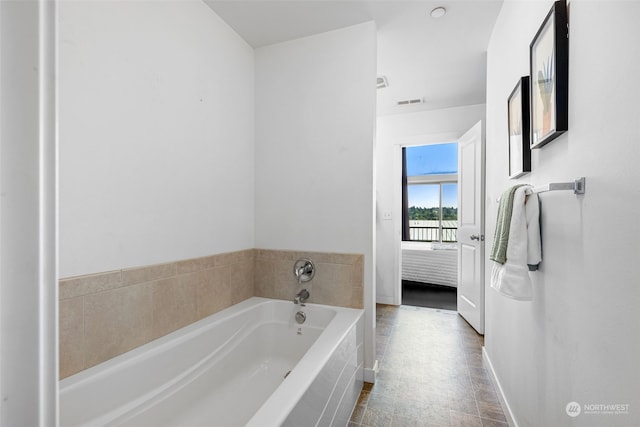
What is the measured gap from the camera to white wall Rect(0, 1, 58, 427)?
0.24m

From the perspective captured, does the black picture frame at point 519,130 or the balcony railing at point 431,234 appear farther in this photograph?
the balcony railing at point 431,234

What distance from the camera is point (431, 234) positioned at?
613 centimetres

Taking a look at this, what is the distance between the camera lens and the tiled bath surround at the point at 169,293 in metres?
1.20

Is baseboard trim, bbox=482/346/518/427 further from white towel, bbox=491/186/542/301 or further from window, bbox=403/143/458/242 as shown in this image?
window, bbox=403/143/458/242

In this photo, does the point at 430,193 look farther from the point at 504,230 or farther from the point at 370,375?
the point at 504,230

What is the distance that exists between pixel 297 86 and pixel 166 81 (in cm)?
97

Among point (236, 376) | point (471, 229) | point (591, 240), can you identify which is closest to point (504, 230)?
point (591, 240)

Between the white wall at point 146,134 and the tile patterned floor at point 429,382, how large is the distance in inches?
57.3

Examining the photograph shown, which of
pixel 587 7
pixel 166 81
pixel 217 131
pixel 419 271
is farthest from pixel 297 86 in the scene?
pixel 419 271

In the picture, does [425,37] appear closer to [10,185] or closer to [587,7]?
[587,7]

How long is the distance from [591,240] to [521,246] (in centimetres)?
31

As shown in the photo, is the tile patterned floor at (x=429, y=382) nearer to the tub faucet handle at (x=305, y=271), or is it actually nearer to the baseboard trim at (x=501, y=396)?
the baseboard trim at (x=501, y=396)

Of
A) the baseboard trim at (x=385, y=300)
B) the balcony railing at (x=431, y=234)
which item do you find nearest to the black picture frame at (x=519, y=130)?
the baseboard trim at (x=385, y=300)

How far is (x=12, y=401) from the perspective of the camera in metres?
0.24
